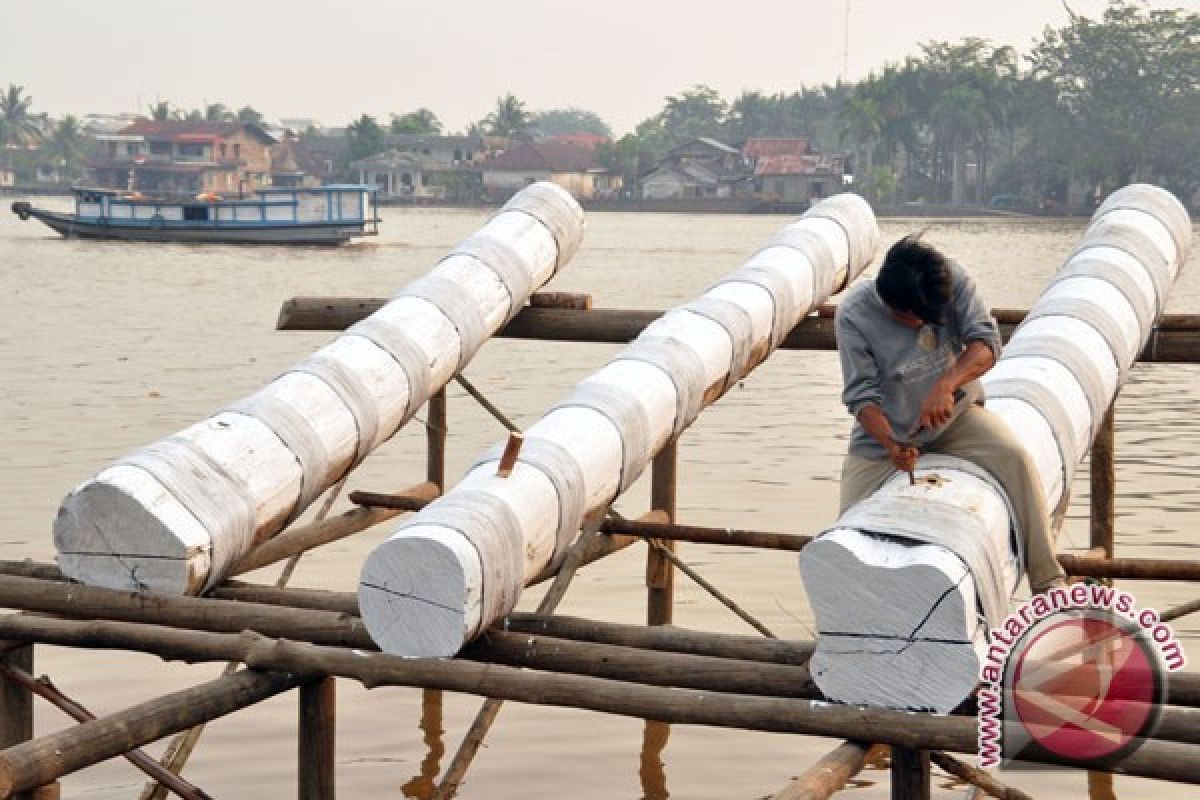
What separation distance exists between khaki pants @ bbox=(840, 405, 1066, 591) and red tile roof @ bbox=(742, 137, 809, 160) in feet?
401

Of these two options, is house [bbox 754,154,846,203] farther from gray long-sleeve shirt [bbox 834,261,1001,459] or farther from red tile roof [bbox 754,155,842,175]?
gray long-sleeve shirt [bbox 834,261,1001,459]

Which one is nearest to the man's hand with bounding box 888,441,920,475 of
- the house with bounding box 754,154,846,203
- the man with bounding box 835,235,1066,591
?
the man with bounding box 835,235,1066,591

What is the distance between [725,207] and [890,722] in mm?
119982

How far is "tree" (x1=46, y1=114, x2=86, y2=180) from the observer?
524 ft

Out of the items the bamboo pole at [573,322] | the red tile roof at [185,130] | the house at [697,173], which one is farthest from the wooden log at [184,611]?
the red tile roof at [185,130]

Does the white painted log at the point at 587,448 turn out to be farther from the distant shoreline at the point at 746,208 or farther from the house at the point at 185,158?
the house at the point at 185,158

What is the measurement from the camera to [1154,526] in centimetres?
1891

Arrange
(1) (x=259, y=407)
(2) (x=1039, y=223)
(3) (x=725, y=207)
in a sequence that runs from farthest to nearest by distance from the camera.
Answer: (3) (x=725, y=207) < (2) (x=1039, y=223) < (1) (x=259, y=407)

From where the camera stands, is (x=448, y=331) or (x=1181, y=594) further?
(x=1181, y=594)

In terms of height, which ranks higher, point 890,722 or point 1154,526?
point 890,722

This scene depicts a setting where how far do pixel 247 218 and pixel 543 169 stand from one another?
212 feet

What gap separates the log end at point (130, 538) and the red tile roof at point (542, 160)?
126027 millimetres

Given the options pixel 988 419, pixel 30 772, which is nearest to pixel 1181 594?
pixel 988 419

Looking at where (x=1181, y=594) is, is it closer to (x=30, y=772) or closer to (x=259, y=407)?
(x=259, y=407)
